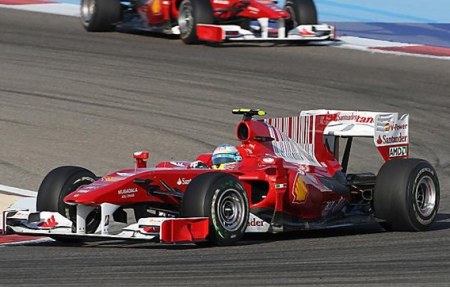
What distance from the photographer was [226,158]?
10.0m

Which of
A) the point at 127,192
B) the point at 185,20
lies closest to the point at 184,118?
the point at 185,20

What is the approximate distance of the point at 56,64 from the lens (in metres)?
18.8

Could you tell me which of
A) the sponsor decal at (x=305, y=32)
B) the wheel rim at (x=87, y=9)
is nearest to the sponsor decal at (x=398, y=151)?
the sponsor decal at (x=305, y=32)

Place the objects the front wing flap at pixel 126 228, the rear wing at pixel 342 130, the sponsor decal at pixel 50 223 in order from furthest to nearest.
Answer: the rear wing at pixel 342 130
the sponsor decal at pixel 50 223
the front wing flap at pixel 126 228

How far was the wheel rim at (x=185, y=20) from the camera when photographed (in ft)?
68.0

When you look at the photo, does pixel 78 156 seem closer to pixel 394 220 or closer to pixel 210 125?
pixel 210 125

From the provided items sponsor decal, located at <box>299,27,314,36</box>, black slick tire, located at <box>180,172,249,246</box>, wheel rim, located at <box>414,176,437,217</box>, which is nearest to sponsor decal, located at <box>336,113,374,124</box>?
wheel rim, located at <box>414,176,437,217</box>

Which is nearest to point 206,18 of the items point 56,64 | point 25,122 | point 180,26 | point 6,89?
point 180,26

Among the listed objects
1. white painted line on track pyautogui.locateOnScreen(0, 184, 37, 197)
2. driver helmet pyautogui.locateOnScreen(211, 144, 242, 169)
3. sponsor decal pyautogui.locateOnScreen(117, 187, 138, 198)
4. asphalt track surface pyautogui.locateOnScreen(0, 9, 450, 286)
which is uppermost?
driver helmet pyautogui.locateOnScreen(211, 144, 242, 169)

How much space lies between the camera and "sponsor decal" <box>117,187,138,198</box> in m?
9.20

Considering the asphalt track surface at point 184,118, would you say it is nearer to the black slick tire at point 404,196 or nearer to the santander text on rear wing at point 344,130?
the black slick tire at point 404,196

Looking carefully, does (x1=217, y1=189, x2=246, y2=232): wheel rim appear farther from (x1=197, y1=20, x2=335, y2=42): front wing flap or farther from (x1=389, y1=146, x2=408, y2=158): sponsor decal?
(x1=197, y1=20, x2=335, y2=42): front wing flap

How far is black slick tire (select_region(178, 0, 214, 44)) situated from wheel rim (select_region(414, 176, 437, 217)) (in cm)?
1058

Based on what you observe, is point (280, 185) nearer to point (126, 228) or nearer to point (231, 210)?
point (231, 210)
